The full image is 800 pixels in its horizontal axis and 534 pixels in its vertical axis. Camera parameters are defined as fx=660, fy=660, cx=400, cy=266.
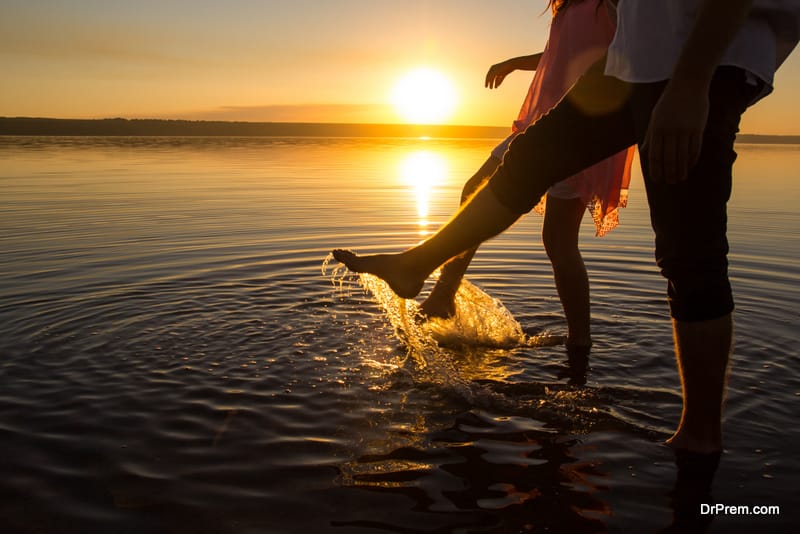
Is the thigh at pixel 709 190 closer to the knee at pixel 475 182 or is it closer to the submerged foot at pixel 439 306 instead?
the knee at pixel 475 182

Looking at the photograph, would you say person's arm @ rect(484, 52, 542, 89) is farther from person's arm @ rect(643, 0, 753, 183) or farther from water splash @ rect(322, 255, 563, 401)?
person's arm @ rect(643, 0, 753, 183)

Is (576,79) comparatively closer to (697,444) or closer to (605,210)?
(605,210)

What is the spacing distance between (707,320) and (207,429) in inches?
82.1

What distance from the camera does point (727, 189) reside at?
2.25 m

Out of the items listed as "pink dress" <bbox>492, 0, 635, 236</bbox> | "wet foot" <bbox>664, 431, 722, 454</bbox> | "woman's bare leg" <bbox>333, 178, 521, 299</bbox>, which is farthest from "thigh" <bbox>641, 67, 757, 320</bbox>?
"pink dress" <bbox>492, 0, 635, 236</bbox>

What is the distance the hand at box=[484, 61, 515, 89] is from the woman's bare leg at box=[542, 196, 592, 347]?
91 centimetres

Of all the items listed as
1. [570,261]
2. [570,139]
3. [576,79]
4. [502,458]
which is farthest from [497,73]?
[502,458]

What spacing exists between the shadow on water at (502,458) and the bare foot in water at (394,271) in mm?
333

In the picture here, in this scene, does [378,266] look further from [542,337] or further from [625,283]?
[625,283]

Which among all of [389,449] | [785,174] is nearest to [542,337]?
[389,449]

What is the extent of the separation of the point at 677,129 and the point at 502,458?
4.58 ft

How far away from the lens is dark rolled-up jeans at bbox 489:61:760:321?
86.7 inches

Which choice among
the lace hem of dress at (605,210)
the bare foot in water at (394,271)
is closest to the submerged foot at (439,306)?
the lace hem of dress at (605,210)

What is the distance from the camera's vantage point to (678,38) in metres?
2.21
